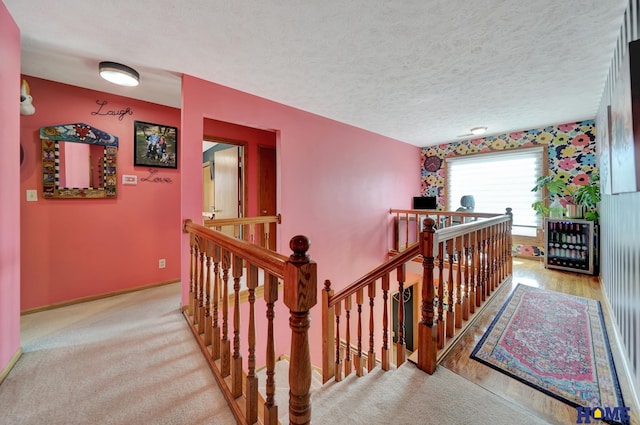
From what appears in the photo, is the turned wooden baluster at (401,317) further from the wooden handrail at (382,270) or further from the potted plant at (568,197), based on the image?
the potted plant at (568,197)

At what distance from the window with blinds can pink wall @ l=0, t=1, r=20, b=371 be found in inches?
240

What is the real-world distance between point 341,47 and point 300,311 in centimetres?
204

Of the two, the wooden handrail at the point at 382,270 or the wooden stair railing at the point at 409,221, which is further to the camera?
the wooden stair railing at the point at 409,221

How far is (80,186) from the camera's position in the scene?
2.72 meters

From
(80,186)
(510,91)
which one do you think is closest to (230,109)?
(80,186)

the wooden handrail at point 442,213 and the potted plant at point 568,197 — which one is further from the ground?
the potted plant at point 568,197

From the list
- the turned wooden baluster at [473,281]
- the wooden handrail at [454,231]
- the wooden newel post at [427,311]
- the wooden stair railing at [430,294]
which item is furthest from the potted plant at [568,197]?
the wooden newel post at [427,311]

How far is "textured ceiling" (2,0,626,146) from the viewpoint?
161cm

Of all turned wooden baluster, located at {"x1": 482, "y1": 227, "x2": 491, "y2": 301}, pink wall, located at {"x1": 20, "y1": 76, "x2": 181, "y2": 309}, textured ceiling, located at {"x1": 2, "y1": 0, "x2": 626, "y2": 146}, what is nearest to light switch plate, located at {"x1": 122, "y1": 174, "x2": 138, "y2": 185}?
pink wall, located at {"x1": 20, "y1": 76, "x2": 181, "y2": 309}

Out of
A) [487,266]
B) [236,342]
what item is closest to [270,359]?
[236,342]

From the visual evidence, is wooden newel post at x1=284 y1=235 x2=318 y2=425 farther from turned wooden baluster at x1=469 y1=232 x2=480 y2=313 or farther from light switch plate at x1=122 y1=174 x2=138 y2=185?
light switch plate at x1=122 y1=174 x2=138 y2=185

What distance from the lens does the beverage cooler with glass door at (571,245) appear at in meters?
3.39

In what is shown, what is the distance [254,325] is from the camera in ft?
3.92

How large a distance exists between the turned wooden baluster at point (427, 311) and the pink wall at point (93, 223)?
3.12 m
